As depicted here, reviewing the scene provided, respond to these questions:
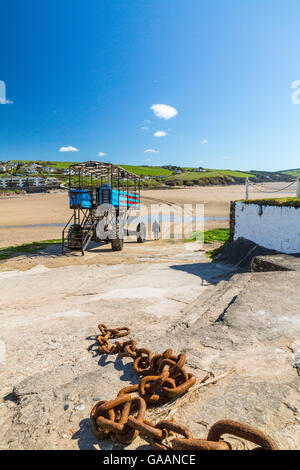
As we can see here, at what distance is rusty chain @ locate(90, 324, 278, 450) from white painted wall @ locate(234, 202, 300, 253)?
7.95 metres

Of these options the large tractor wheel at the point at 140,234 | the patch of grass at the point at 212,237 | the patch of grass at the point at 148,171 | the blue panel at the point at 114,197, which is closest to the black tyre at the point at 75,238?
the blue panel at the point at 114,197

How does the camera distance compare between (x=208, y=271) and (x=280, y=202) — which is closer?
(x=208, y=271)

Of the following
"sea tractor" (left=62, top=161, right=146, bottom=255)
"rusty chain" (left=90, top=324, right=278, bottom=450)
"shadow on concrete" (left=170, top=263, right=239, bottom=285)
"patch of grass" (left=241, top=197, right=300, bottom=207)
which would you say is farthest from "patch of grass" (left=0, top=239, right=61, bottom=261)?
"rusty chain" (left=90, top=324, right=278, bottom=450)

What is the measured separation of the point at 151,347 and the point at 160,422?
163 cm

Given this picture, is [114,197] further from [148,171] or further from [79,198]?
[148,171]

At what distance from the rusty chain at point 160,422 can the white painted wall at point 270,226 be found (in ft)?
26.1

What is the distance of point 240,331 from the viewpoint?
154 inches

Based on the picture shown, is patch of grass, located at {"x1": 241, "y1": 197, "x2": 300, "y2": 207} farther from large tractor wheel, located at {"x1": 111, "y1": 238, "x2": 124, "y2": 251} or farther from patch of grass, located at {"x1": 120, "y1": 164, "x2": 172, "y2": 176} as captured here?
patch of grass, located at {"x1": 120, "y1": 164, "x2": 172, "y2": 176}

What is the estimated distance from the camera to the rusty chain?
6.09 ft

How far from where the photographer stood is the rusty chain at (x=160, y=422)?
1.86 m

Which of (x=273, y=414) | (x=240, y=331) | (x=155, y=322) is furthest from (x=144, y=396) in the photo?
(x=155, y=322)

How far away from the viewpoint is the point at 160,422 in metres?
2.15

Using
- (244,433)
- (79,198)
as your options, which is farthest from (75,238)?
(244,433)

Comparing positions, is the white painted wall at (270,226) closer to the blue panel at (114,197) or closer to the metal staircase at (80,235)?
the blue panel at (114,197)
